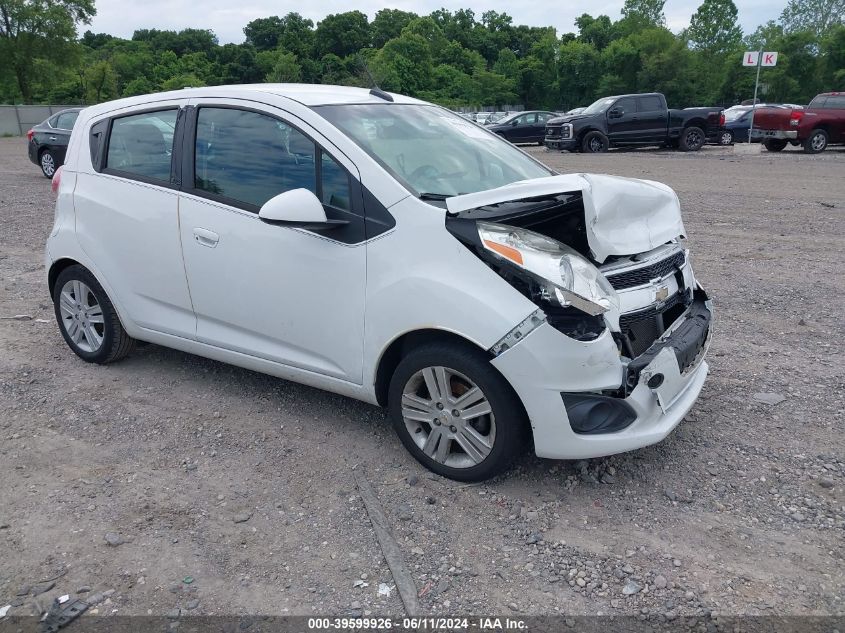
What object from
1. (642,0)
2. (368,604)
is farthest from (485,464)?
(642,0)

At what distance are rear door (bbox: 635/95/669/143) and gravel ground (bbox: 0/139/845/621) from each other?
18479 mm

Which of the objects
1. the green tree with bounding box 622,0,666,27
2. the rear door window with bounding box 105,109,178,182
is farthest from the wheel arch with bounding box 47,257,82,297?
the green tree with bounding box 622,0,666,27

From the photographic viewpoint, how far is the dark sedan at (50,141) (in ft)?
52.3

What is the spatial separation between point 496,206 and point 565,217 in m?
0.37

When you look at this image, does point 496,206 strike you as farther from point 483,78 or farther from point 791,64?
point 483,78

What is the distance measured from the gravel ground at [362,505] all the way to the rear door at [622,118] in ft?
59.6

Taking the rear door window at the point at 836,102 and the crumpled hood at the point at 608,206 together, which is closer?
the crumpled hood at the point at 608,206

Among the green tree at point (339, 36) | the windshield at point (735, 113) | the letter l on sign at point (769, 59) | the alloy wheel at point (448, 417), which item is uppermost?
the green tree at point (339, 36)

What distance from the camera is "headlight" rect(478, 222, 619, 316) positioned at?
3.02 meters

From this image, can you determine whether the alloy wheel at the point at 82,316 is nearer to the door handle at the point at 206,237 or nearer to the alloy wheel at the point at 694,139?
the door handle at the point at 206,237

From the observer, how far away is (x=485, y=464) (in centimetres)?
332

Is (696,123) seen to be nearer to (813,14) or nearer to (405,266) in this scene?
(405,266)

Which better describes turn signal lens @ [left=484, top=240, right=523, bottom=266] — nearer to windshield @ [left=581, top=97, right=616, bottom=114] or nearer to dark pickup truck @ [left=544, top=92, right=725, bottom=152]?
dark pickup truck @ [left=544, top=92, right=725, bottom=152]

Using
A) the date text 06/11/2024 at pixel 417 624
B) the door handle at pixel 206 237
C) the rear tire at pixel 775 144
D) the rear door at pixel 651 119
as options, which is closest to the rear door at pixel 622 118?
the rear door at pixel 651 119
